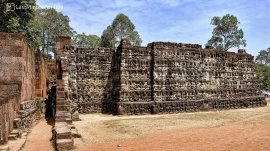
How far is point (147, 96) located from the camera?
1934cm

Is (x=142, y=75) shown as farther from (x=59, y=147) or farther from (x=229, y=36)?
(x=229, y=36)

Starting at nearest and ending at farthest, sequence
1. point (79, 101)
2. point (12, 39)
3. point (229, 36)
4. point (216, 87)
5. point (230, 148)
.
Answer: point (230, 148) → point (12, 39) → point (79, 101) → point (216, 87) → point (229, 36)

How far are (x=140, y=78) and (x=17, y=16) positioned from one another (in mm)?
13539

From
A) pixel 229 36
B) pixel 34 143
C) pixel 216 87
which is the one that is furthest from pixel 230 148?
pixel 229 36

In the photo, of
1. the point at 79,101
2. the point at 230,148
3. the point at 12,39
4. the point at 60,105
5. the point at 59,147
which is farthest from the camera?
the point at 79,101

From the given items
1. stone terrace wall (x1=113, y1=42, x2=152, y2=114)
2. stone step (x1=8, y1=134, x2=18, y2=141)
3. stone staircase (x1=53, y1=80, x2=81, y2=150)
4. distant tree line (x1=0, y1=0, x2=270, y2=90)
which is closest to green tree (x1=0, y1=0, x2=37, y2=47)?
distant tree line (x1=0, y1=0, x2=270, y2=90)

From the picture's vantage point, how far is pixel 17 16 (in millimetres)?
27078

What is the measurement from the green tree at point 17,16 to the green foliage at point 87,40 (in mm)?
20678

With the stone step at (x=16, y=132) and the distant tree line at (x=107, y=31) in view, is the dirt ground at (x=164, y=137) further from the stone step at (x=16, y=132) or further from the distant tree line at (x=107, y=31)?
the distant tree line at (x=107, y=31)

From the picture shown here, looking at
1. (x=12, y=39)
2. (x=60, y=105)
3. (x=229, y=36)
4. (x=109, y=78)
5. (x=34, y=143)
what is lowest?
(x=34, y=143)

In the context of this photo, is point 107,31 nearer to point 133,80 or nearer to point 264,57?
point 133,80

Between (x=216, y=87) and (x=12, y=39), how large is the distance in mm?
14449

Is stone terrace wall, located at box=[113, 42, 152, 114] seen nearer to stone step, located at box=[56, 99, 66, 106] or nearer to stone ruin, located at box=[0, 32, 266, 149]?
stone ruin, located at box=[0, 32, 266, 149]

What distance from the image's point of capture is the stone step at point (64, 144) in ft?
29.9
